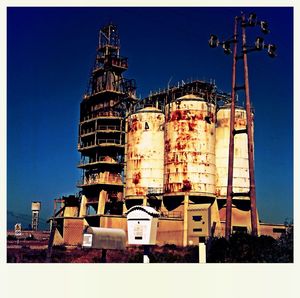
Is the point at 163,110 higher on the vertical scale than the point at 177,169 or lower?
higher

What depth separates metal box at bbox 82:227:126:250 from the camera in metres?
A: 17.8

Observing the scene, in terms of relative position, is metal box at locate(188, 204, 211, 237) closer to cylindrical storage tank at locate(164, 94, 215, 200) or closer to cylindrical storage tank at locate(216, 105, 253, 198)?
cylindrical storage tank at locate(164, 94, 215, 200)

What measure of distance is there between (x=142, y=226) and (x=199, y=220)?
19.5m

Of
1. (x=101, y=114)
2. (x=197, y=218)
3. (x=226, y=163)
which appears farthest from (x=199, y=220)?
(x=101, y=114)

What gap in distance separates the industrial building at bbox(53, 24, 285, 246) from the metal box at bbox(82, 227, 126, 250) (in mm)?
18747

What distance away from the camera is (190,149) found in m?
39.9

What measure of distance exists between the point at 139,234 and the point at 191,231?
2013cm

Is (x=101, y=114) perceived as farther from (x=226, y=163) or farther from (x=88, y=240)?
(x=88, y=240)

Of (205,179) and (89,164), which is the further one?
(89,164)

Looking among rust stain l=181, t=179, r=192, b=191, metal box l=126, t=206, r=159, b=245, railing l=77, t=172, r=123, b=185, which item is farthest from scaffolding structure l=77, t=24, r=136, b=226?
metal box l=126, t=206, r=159, b=245
